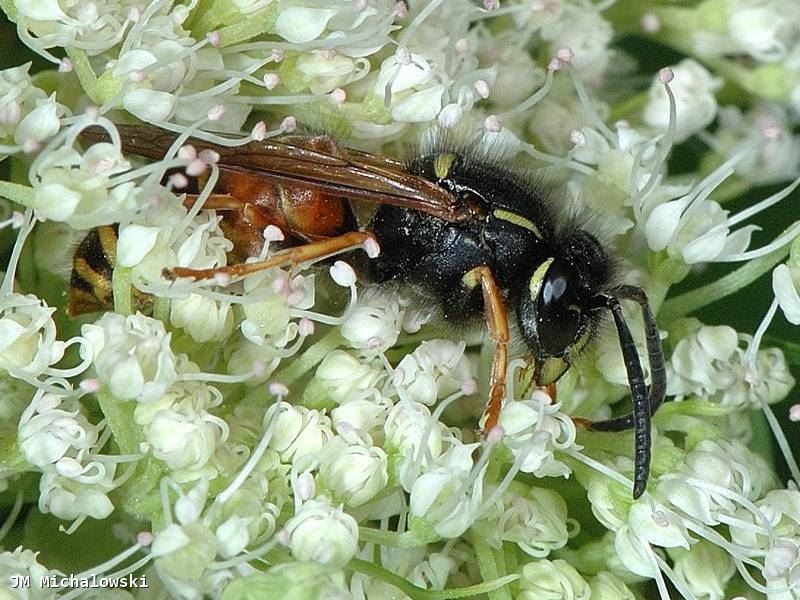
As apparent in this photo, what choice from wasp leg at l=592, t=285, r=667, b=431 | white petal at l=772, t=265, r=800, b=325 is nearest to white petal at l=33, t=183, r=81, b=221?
wasp leg at l=592, t=285, r=667, b=431

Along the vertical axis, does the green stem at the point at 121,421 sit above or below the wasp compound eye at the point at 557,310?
below

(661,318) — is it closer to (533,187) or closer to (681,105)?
(533,187)

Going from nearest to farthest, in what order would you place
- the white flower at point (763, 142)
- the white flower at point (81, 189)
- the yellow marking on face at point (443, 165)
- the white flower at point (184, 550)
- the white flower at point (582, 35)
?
1. the white flower at point (184, 550)
2. the white flower at point (81, 189)
3. the yellow marking on face at point (443, 165)
4. the white flower at point (582, 35)
5. the white flower at point (763, 142)

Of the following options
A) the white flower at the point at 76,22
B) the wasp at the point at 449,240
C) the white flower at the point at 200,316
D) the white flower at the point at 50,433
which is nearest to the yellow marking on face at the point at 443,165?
the wasp at the point at 449,240

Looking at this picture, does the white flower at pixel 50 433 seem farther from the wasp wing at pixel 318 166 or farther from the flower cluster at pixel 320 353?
the wasp wing at pixel 318 166

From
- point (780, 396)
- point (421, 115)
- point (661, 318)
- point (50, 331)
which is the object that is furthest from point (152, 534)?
point (780, 396)

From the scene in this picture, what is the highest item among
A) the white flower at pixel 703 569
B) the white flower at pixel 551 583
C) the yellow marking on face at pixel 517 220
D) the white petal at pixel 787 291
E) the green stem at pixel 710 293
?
the yellow marking on face at pixel 517 220

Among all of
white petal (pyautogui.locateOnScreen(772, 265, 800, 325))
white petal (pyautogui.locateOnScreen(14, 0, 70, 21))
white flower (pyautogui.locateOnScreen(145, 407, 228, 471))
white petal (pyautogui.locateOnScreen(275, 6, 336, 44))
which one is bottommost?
white flower (pyautogui.locateOnScreen(145, 407, 228, 471))

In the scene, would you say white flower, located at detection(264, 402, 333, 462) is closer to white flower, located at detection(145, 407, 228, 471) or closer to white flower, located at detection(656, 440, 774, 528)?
white flower, located at detection(145, 407, 228, 471)
